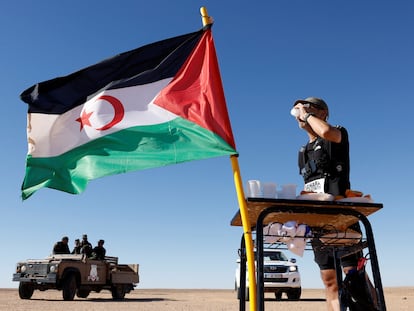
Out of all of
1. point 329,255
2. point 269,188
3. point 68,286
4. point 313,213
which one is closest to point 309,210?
point 313,213

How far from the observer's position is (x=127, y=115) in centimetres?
395

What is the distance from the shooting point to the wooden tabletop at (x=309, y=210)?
2.95m

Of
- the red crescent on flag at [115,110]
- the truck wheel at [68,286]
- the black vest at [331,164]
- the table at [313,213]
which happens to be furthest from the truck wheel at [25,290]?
the table at [313,213]

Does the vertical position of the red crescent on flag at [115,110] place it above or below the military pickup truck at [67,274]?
below

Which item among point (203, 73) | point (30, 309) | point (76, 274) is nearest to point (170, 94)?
point (203, 73)

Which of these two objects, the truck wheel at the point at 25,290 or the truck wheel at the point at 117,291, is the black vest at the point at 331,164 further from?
the truck wheel at the point at 117,291

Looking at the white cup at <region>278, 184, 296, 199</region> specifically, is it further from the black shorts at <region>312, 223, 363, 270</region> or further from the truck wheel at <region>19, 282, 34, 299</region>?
the truck wheel at <region>19, 282, 34, 299</region>

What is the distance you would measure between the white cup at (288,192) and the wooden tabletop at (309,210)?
0.21 ft

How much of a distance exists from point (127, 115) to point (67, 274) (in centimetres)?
1444

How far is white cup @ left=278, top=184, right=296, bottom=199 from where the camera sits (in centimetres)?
300

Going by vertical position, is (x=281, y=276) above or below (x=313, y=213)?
above

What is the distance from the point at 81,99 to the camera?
162 inches

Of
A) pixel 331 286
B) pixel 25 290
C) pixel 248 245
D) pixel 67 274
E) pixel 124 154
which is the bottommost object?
pixel 331 286

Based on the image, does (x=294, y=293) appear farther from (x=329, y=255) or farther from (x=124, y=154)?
(x=124, y=154)
